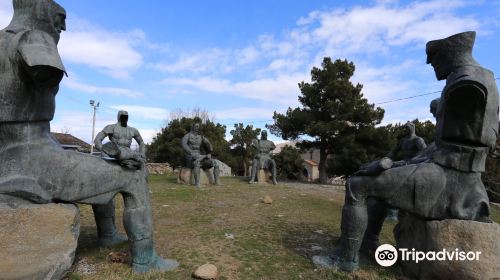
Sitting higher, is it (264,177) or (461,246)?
(264,177)

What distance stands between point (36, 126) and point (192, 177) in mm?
9448

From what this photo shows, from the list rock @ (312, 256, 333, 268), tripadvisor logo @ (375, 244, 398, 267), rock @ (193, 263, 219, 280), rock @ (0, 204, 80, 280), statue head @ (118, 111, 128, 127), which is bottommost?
rock @ (193, 263, 219, 280)

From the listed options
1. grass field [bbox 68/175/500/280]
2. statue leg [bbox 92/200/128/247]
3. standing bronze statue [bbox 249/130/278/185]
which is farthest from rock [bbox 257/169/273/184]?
statue leg [bbox 92/200/128/247]

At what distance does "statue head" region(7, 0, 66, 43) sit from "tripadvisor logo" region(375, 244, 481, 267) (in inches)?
156

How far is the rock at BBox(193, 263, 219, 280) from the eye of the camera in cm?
351

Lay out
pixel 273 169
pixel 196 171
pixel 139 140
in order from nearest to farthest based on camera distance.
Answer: pixel 139 140 → pixel 196 171 → pixel 273 169

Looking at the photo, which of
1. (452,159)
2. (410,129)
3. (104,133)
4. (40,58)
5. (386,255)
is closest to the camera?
(40,58)

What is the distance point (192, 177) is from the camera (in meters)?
12.2

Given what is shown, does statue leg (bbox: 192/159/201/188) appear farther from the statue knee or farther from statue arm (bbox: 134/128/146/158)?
the statue knee

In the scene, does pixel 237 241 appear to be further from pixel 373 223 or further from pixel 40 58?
pixel 40 58

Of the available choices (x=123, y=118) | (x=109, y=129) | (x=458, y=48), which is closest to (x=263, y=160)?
(x=123, y=118)

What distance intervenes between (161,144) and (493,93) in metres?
24.1

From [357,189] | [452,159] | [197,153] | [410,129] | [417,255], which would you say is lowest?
[417,255]

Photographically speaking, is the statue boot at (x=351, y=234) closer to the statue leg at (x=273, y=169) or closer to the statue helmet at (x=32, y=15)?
the statue helmet at (x=32, y=15)
